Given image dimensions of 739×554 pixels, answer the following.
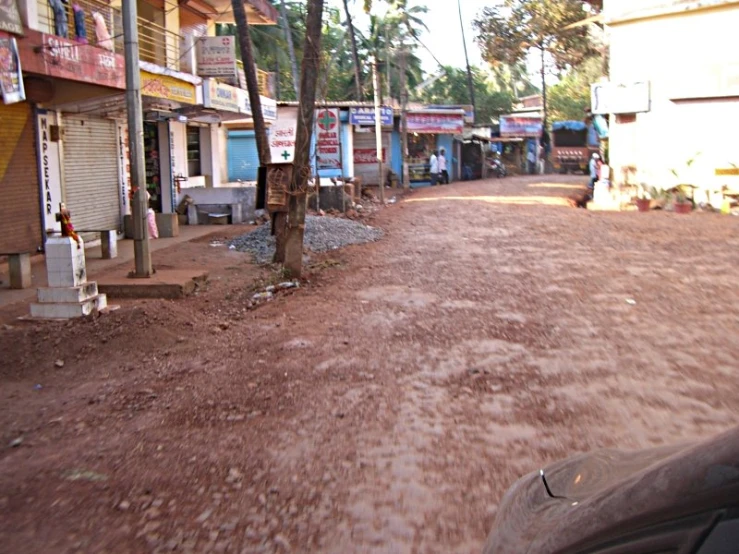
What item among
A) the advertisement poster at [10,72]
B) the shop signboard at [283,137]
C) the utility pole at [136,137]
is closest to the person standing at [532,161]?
Result: the shop signboard at [283,137]

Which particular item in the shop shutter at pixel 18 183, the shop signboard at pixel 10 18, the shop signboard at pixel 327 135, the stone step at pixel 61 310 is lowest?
the stone step at pixel 61 310

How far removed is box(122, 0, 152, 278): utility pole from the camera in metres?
9.78

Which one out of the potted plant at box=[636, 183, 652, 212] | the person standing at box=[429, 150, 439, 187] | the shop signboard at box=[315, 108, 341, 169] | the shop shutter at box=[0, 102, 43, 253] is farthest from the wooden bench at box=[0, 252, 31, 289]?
the person standing at box=[429, 150, 439, 187]

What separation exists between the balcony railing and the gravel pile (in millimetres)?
4240

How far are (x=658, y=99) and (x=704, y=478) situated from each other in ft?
72.7

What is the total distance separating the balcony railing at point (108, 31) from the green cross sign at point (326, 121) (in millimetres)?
3579

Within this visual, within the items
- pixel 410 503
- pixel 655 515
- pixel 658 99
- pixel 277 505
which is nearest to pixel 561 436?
pixel 410 503

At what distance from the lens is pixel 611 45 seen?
22.8 metres

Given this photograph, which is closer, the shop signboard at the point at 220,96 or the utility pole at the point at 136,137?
the utility pole at the point at 136,137

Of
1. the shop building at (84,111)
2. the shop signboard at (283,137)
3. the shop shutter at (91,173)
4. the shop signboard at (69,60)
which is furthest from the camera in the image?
the shop signboard at (283,137)

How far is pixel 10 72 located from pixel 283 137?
50.8 ft

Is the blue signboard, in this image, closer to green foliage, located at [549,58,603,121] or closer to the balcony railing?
the balcony railing

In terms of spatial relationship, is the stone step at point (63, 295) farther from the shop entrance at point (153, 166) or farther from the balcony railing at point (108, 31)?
the shop entrance at point (153, 166)

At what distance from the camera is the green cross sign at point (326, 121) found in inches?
711
